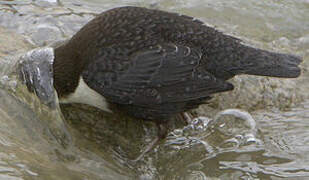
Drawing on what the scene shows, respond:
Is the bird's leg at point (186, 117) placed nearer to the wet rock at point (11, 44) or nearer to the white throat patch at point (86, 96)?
the white throat patch at point (86, 96)

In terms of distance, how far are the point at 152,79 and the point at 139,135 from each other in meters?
0.56

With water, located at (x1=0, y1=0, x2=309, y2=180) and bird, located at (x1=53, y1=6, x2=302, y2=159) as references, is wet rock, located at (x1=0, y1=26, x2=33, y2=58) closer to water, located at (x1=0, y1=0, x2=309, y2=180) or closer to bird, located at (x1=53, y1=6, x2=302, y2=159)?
water, located at (x1=0, y1=0, x2=309, y2=180)

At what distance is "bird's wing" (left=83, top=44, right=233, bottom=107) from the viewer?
3734 millimetres

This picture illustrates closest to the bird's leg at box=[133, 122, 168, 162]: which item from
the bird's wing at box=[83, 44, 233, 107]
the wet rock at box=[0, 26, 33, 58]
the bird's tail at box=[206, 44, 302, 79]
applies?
the bird's wing at box=[83, 44, 233, 107]

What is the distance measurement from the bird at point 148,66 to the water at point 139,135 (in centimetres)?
21

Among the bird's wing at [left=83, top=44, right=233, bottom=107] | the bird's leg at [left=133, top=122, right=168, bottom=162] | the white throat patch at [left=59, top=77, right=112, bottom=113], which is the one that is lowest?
the bird's leg at [left=133, top=122, right=168, bottom=162]

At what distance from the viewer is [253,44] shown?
530cm

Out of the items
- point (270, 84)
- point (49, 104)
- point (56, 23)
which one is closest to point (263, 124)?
point (270, 84)

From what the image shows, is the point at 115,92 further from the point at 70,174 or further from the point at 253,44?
the point at 253,44

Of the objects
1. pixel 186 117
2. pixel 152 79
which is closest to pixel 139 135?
pixel 186 117

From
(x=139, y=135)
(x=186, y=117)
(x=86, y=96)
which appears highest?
(x=86, y=96)

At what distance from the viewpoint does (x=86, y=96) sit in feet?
12.6

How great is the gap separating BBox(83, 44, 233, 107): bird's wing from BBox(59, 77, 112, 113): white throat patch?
71mm

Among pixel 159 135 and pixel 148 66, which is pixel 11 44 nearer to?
pixel 148 66
